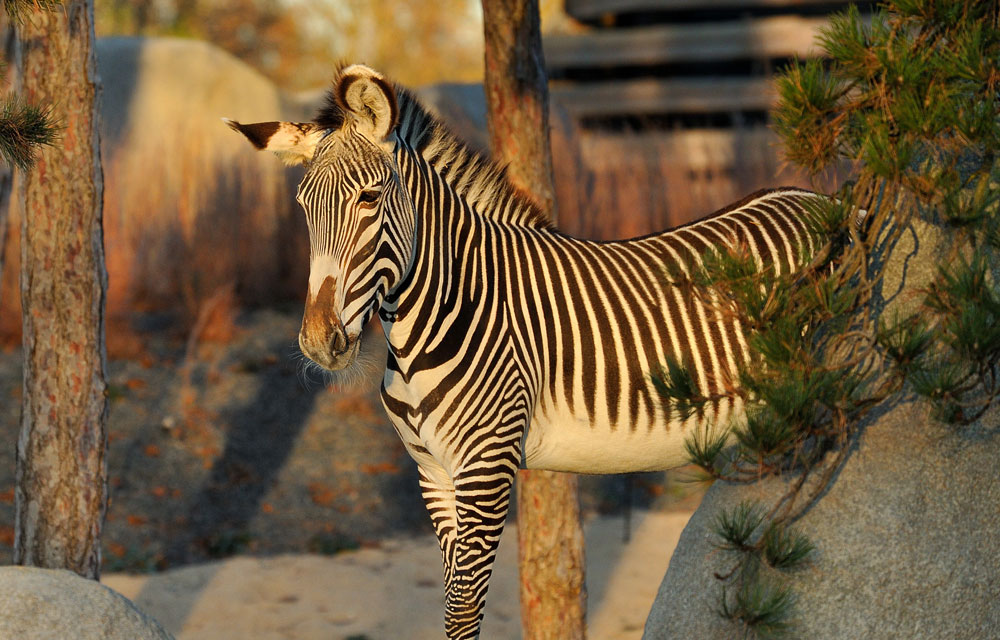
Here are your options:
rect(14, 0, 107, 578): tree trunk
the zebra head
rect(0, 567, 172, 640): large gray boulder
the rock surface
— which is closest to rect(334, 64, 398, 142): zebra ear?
the zebra head

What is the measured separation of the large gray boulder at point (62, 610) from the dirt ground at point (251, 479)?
252 centimetres

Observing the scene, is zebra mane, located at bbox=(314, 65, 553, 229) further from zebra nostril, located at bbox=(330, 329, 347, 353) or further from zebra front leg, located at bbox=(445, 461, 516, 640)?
zebra front leg, located at bbox=(445, 461, 516, 640)

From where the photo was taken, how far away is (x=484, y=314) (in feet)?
12.2

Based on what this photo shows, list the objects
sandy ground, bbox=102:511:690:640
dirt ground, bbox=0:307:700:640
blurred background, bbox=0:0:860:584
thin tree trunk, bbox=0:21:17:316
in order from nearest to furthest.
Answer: sandy ground, bbox=102:511:690:640 → thin tree trunk, bbox=0:21:17:316 → dirt ground, bbox=0:307:700:640 → blurred background, bbox=0:0:860:584

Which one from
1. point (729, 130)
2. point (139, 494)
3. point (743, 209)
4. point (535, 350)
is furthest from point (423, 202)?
point (729, 130)

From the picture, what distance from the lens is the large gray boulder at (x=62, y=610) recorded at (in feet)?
12.0

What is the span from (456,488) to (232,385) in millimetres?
7829

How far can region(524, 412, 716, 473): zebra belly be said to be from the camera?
3.65 meters

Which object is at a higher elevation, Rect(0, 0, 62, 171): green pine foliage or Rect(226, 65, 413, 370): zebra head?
Rect(0, 0, 62, 171): green pine foliage

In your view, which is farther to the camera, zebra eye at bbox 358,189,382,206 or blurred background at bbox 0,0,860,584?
blurred background at bbox 0,0,860,584

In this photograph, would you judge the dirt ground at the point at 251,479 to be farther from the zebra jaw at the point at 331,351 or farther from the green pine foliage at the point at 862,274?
the green pine foliage at the point at 862,274

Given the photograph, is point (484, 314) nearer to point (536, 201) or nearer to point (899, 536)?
point (899, 536)

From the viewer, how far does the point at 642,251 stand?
3936 millimetres

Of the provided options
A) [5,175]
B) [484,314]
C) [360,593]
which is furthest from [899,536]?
[5,175]
